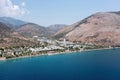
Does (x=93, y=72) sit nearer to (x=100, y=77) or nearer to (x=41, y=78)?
(x=100, y=77)

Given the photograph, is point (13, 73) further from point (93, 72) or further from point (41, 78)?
point (93, 72)

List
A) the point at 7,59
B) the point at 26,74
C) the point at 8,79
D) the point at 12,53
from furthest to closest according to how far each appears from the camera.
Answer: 1. the point at 12,53
2. the point at 7,59
3. the point at 26,74
4. the point at 8,79

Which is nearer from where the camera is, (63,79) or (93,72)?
(63,79)

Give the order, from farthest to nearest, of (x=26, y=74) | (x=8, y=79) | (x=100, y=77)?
(x=26, y=74), (x=8, y=79), (x=100, y=77)

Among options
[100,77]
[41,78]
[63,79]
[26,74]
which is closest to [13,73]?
[26,74]

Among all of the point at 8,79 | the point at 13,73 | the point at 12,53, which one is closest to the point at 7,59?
the point at 12,53

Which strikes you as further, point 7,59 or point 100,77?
point 7,59

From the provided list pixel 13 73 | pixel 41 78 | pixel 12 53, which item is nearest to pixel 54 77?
pixel 41 78

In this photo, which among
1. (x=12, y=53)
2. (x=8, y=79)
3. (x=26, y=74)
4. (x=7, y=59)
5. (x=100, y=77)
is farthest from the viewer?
(x=12, y=53)

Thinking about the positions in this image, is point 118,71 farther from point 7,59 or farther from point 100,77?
point 7,59
